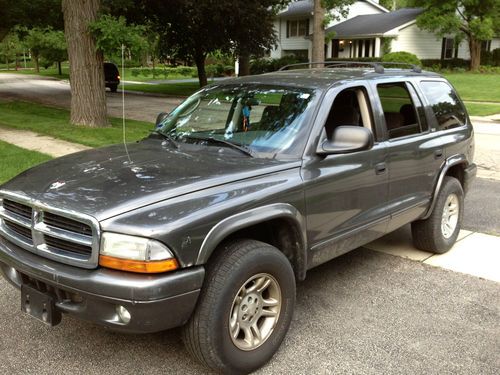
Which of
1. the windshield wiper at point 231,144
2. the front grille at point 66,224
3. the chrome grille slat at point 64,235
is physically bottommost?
the chrome grille slat at point 64,235

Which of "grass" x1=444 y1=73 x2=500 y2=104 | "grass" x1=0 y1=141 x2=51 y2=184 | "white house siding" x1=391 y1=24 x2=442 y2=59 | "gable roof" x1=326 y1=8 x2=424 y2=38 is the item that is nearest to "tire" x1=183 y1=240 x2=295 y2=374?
"grass" x1=0 y1=141 x2=51 y2=184

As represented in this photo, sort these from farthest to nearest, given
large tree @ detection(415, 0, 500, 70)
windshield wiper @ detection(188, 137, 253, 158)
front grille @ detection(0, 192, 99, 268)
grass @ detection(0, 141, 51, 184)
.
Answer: large tree @ detection(415, 0, 500, 70) → grass @ detection(0, 141, 51, 184) → windshield wiper @ detection(188, 137, 253, 158) → front grille @ detection(0, 192, 99, 268)

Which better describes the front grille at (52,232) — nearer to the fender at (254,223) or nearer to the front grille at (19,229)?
the front grille at (19,229)

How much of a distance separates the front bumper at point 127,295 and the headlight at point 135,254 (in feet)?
0.14

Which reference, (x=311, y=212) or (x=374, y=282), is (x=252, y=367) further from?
(x=374, y=282)

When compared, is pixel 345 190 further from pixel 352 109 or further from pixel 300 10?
pixel 300 10

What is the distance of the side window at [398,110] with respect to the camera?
4.50 m

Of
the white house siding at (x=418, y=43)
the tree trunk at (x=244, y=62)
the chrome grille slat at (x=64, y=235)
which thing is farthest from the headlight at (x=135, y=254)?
the white house siding at (x=418, y=43)

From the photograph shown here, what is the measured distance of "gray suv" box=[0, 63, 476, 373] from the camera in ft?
9.12

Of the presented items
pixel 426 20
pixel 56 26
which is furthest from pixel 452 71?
pixel 56 26

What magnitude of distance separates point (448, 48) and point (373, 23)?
Answer: 20.8 ft

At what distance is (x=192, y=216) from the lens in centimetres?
285

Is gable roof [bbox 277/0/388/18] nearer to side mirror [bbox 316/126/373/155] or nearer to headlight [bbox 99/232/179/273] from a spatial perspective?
side mirror [bbox 316/126/373/155]

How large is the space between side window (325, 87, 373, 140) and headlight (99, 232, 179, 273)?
198cm
